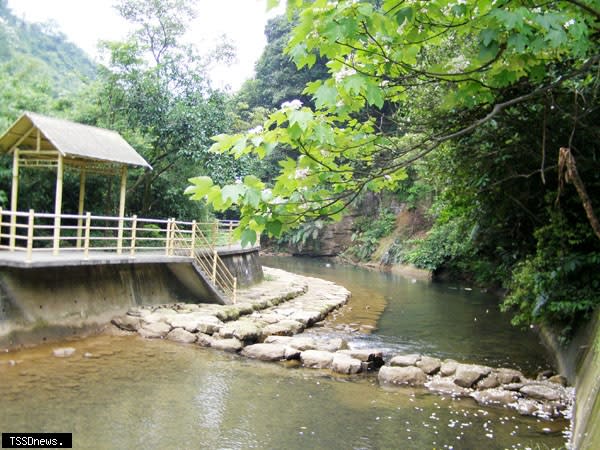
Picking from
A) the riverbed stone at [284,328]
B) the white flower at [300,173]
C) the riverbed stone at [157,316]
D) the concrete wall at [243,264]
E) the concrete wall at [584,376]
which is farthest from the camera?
the concrete wall at [243,264]

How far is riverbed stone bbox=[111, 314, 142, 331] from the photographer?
10219mm

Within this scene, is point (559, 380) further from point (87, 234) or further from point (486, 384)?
point (87, 234)

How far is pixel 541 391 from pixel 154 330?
691 cm

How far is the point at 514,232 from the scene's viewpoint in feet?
33.8

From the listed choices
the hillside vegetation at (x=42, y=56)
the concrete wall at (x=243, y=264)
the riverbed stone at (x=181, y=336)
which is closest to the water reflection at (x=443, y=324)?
the concrete wall at (x=243, y=264)

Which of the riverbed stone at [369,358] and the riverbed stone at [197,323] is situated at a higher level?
the riverbed stone at [197,323]

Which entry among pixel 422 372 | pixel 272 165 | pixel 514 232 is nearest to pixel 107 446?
pixel 422 372

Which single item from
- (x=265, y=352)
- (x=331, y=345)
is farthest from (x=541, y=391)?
(x=265, y=352)

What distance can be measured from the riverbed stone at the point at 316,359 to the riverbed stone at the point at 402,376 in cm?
95

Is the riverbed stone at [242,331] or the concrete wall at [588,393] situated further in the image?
the riverbed stone at [242,331]

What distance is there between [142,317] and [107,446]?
5366 millimetres

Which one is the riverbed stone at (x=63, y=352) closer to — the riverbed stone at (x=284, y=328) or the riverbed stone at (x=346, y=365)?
the riverbed stone at (x=284, y=328)

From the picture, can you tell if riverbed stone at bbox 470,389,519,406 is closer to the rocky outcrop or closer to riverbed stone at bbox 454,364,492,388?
the rocky outcrop

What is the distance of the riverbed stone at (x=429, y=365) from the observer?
8.43 m
